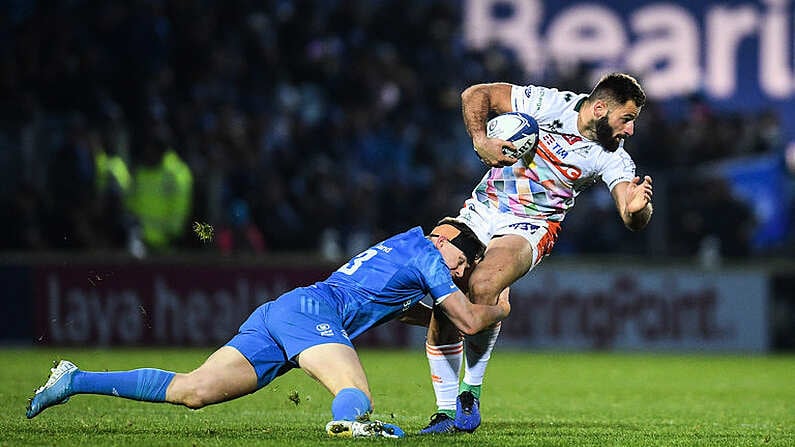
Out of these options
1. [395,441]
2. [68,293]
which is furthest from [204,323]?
[395,441]

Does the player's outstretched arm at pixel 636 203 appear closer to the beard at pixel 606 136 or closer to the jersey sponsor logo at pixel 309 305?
the beard at pixel 606 136

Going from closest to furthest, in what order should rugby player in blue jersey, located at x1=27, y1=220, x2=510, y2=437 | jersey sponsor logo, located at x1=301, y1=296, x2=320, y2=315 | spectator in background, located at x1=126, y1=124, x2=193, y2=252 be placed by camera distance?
1. rugby player in blue jersey, located at x1=27, y1=220, x2=510, y2=437
2. jersey sponsor logo, located at x1=301, y1=296, x2=320, y2=315
3. spectator in background, located at x1=126, y1=124, x2=193, y2=252

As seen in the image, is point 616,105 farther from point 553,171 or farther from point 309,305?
point 309,305

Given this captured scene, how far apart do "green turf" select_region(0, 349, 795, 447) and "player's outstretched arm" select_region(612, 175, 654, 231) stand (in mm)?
1262

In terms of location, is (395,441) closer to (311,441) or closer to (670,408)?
(311,441)

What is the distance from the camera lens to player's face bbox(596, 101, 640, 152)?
805 cm

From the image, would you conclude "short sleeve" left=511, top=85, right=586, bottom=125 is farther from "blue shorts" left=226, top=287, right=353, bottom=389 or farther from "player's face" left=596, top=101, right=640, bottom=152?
"blue shorts" left=226, top=287, right=353, bottom=389

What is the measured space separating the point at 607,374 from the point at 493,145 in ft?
22.3

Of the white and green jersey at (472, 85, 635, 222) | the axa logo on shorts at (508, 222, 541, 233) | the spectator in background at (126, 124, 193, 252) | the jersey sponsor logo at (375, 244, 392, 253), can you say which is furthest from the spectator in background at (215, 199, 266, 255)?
the jersey sponsor logo at (375, 244, 392, 253)

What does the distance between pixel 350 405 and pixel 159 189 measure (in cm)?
930

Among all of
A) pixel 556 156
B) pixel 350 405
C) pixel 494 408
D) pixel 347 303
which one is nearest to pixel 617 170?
pixel 556 156

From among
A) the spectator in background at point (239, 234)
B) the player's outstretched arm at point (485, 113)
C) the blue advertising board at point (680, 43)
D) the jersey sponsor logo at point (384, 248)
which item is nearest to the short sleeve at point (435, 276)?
the jersey sponsor logo at point (384, 248)

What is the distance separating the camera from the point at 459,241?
8234 millimetres

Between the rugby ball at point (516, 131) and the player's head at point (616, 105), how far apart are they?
0.46 m
